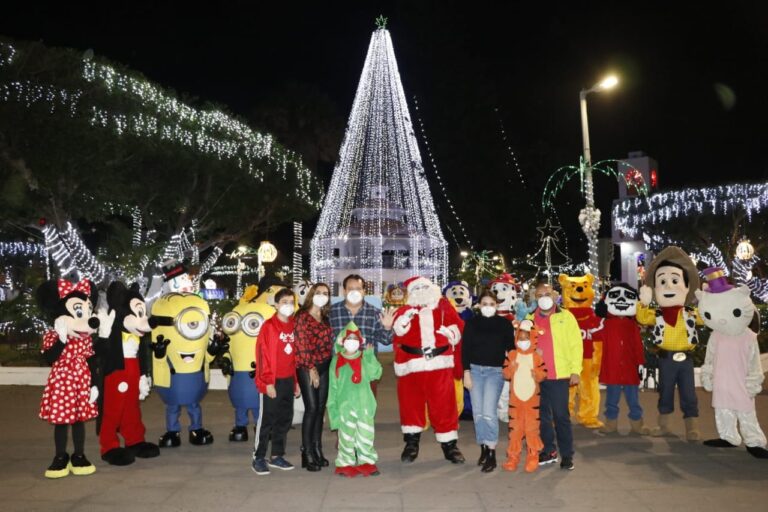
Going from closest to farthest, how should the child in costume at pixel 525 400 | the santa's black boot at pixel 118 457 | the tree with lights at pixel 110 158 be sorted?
1. the child in costume at pixel 525 400
2. the santa's black boot at pixel 118 457
3. the tree with lights at pixel 110 158

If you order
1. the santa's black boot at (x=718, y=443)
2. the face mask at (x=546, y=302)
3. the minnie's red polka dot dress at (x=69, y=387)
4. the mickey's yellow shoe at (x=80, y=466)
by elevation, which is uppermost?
the face mask at (x=546, y=302)

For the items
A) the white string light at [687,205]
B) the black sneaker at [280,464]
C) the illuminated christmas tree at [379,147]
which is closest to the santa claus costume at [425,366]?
the black sneaker at [280,464]

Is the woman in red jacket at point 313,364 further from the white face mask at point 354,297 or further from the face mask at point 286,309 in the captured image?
the white face mask at point 354,297

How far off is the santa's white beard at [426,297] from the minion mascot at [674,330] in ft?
9.45

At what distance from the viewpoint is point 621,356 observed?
7.93 metres

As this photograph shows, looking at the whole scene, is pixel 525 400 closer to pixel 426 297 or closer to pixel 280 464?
pixel 426 297

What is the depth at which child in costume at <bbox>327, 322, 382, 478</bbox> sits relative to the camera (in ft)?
20.4

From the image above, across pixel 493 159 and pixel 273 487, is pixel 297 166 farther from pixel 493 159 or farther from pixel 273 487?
pixel 273 487

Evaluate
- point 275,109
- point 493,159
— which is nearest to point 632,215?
point 493,159

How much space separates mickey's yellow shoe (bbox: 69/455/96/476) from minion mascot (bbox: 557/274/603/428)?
18.3 ft

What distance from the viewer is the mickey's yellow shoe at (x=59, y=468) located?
620cm

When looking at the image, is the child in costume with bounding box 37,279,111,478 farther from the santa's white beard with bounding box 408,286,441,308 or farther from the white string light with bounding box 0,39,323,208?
the white string light with bounding box 0,39,323,208

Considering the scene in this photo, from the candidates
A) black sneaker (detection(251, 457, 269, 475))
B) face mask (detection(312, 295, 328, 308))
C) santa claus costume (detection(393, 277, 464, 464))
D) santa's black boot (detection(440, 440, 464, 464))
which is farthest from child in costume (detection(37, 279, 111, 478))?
santa's black boot (detection(440, 440, 464, 464))

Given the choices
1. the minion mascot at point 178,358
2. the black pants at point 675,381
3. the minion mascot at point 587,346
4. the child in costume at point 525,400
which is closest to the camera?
the child in costume at point 525,400
